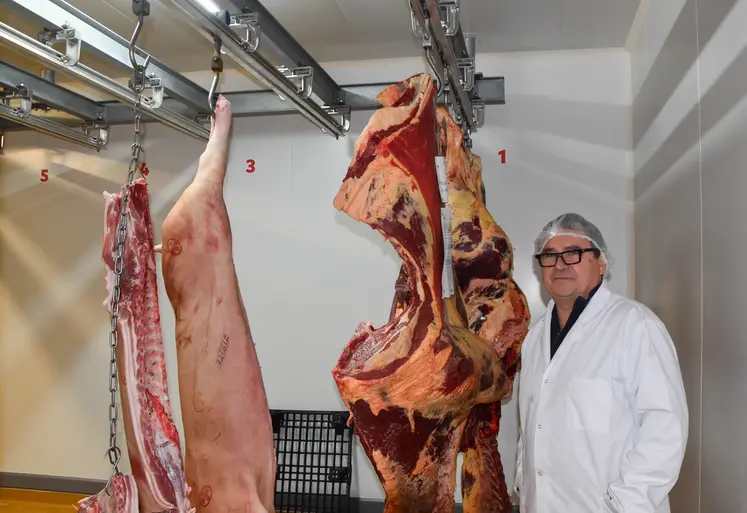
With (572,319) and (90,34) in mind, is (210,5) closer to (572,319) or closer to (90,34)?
(90,34)

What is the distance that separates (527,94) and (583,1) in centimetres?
64

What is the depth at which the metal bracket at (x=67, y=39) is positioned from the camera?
234cm


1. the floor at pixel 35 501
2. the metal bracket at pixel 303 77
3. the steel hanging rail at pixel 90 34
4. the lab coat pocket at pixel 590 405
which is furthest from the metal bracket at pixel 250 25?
the floor at pixel 35 501

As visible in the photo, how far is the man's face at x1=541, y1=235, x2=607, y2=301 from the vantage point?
2.14 metres

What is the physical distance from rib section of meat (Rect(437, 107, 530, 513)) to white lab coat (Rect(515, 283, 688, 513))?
23cm

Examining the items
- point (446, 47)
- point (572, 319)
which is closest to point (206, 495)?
point (572, 319)

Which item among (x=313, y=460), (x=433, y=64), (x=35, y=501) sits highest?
(x=433, y=64)

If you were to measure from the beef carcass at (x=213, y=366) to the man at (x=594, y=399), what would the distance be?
0.91 meters

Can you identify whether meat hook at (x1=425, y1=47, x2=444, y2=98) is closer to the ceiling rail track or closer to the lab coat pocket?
the ceiling rail track

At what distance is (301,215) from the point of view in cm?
382

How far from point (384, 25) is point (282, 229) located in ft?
4.33

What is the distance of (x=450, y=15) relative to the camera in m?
1.95

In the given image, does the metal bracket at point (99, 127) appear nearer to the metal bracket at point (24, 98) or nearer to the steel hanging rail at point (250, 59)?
the metal bracket at point (24, 98)

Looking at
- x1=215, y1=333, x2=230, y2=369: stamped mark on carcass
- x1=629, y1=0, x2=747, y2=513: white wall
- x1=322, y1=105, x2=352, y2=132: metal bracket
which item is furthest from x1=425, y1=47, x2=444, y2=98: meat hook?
x1=322, y1=105, x2=352, y2=132: metal bracket
